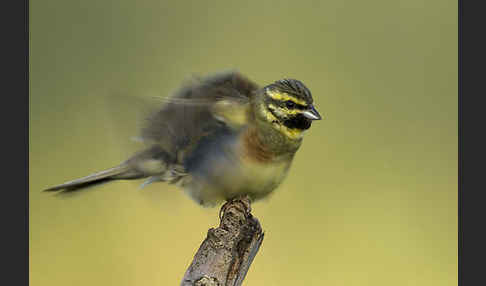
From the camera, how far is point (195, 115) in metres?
3.37

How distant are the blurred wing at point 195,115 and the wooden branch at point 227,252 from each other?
49cm

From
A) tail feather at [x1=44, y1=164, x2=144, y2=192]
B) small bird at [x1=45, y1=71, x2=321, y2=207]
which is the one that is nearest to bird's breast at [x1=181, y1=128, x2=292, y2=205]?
small bird at [x1=45, y1=71, x2=321, y2=207]

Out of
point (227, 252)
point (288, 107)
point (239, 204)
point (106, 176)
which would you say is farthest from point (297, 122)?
point (106, 176)

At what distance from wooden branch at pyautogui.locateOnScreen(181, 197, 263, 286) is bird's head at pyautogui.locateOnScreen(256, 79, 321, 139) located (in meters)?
0.56

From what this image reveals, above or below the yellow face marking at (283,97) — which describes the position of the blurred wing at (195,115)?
below

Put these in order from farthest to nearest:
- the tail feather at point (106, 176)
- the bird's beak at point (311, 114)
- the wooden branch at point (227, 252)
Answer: the tail feather at point (106, 176) < the bird's beak at point (311, 114) < the wooden branch at point (227, 252)

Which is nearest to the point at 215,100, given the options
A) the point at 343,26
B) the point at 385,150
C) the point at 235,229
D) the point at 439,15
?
the point at 235,229

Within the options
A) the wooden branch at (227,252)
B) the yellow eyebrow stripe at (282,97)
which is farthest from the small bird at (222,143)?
the wooden branch at (227,252)

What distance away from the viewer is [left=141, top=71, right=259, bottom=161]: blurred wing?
10.9 feet

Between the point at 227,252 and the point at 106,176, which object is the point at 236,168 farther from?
the point at 106,176

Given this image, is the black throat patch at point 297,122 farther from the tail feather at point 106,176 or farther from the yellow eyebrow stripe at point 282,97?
the tail feather at point 106,176

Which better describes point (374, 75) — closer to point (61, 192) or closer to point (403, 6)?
point (403, 6)

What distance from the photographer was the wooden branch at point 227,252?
2964 millimetres

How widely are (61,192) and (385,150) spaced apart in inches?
129
